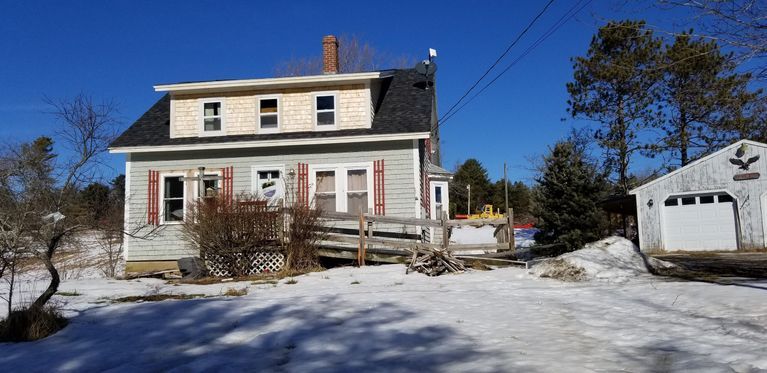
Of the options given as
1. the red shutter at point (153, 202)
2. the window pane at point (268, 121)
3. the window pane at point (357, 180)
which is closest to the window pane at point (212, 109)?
the window pane at point (268, 121)

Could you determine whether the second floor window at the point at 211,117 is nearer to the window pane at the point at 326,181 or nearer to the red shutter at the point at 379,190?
the window pane at the point at 326,181

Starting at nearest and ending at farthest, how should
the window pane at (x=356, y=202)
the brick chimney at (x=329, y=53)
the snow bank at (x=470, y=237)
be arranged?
the window pane at (x=356, y=202)
the brick chimney at (x=329, y=53)
the snow bank at (x=470, y=237)

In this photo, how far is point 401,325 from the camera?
20.1 ft

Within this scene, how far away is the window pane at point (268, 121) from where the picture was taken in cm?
1608

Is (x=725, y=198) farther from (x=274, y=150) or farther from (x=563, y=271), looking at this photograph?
(x=274, y=150)

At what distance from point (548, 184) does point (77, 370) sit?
1429 cm

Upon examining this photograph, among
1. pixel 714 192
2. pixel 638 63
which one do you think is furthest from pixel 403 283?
pixel 638 63

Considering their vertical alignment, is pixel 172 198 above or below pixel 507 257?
above

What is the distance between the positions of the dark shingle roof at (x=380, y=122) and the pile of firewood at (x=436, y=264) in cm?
452

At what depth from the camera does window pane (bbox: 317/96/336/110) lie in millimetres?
15984

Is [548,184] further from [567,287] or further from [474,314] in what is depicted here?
[474,314]

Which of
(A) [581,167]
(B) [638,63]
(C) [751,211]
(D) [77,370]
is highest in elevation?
(B) [638,63]

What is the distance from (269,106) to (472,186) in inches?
1498

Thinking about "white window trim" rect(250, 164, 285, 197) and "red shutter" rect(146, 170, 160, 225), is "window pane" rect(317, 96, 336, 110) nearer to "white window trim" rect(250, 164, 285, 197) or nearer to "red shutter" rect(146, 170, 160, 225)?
"white window trim" rect(250, 164, 285, 197)
